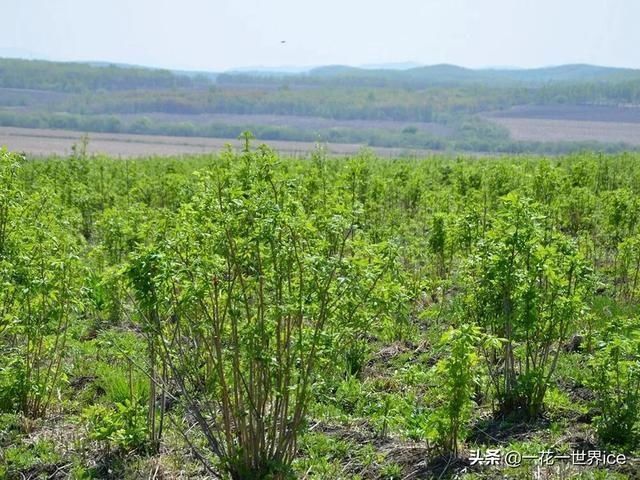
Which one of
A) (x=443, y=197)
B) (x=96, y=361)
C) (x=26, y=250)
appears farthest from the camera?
(x=443, y=197)

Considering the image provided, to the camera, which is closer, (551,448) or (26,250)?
(551,448)

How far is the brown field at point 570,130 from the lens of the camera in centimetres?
6788

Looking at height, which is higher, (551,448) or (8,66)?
(8,66)

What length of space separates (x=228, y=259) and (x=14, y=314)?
2.71 m

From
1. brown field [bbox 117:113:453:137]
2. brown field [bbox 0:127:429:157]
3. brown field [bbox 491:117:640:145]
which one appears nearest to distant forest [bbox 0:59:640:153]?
brown field [bbox 117:113:453:137]

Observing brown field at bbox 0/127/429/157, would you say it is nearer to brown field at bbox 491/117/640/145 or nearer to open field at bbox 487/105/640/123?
brown field at bbox 491/117/640/145

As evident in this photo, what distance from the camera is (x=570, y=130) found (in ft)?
248

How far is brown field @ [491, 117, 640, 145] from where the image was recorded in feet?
223

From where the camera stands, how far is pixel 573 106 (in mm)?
95875

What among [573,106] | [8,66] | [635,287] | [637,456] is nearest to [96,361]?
[637,456]

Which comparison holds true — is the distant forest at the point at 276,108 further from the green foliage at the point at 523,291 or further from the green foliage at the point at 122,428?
the green foliage at the point at 122,428

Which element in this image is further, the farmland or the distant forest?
the distant forest

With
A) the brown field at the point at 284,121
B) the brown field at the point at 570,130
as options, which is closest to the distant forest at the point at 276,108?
the brown field at the point at 284,121

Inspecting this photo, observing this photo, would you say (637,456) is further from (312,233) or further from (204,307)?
(204,307)
